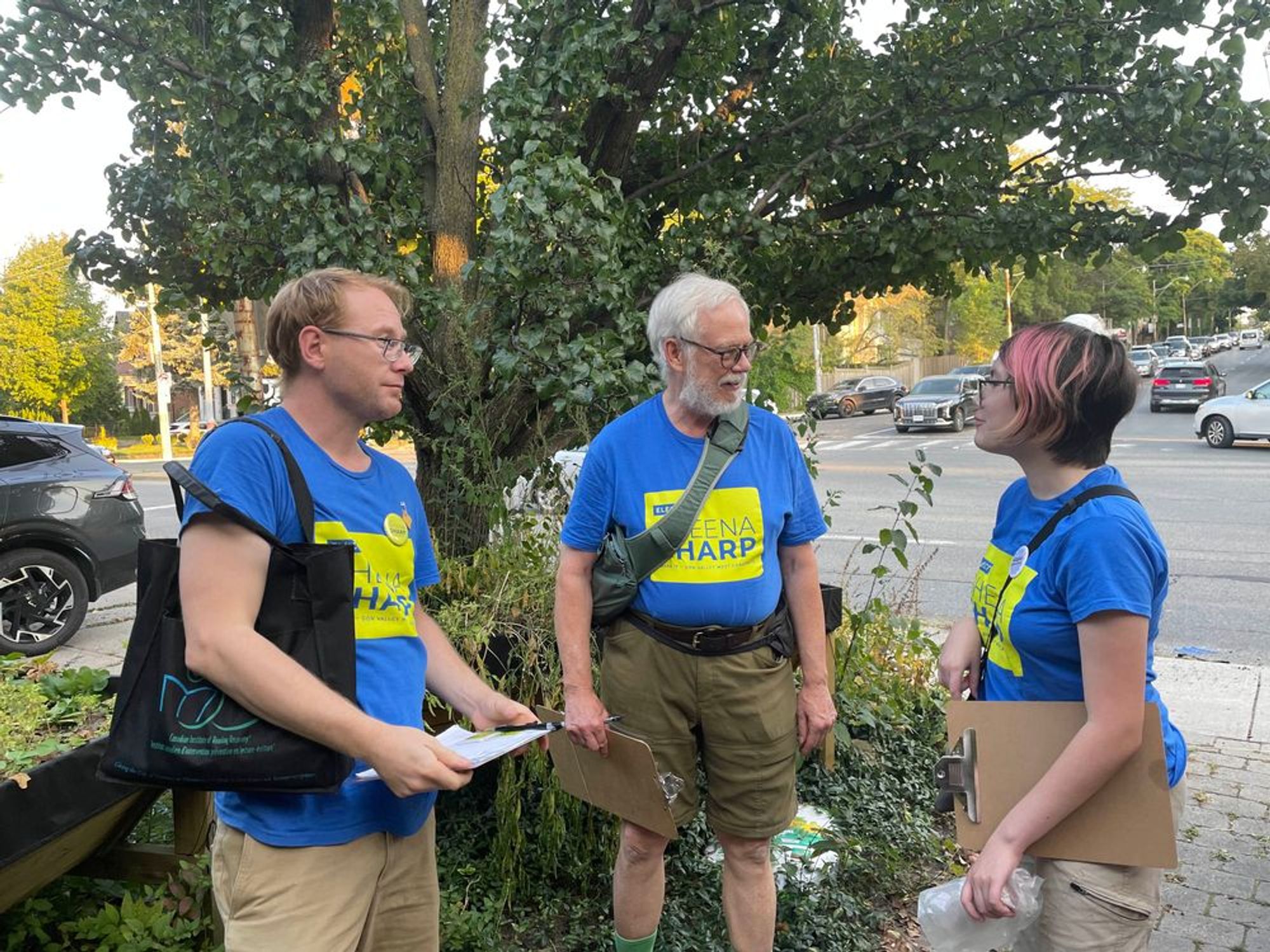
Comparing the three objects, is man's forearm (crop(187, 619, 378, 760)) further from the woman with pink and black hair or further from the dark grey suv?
the dark grey suv

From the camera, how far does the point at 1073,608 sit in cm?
170

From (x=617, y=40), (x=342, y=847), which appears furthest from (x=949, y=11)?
(x=342, y=847)

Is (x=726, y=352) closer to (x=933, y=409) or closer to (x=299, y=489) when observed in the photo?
(x=299, y=489)

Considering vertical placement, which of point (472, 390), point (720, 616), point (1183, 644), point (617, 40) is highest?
point (617, 40)

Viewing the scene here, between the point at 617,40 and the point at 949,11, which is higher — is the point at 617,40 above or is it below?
below

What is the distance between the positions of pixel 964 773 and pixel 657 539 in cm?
90

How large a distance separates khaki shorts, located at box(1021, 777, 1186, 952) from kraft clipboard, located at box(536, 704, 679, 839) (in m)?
0.94

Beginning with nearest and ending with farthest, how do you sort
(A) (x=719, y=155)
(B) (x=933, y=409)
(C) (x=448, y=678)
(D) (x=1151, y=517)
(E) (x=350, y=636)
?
(E) (x=350, y=636)
(C) (x=448, y=678)
(A) (x=719, y=155)
(D) (x=1151, y=517)
(B) (x=933, y=409)

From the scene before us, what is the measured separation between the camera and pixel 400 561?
75.2 inches

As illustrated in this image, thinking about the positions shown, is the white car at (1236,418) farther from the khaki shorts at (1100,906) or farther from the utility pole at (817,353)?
the khaki shorts at (1100,906)

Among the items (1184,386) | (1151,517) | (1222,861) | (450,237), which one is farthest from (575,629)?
(1184,386)

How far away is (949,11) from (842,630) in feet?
8.57

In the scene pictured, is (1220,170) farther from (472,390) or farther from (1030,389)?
(472,390)

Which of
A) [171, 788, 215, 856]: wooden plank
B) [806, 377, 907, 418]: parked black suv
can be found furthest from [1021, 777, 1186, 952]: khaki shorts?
[806, 377, 907, 418]: parked black suv
